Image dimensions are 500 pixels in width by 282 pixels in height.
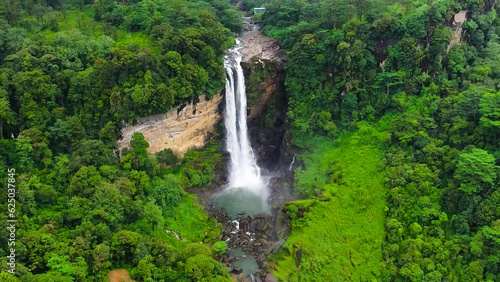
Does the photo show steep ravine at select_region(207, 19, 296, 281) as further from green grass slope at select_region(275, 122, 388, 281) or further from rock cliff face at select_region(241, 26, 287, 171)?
green grass slope at select_region(275, 122, 388, 281)

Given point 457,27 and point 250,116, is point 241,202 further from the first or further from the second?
point 457,27

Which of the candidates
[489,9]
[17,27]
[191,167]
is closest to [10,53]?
[17,27]

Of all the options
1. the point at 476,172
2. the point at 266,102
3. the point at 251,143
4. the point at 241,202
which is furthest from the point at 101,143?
the point at 476,172

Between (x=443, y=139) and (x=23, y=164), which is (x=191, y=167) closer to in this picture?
(x=23, y=164)

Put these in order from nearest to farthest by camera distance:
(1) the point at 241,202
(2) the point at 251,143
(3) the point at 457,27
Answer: (1) the point at 241,202 → (3) the point at 457,27 → (2) the point at 251,143

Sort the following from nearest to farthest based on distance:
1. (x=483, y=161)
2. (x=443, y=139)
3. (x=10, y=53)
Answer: (x=483, y=161) → (x=443, y=139) → (x=10, y=53)
